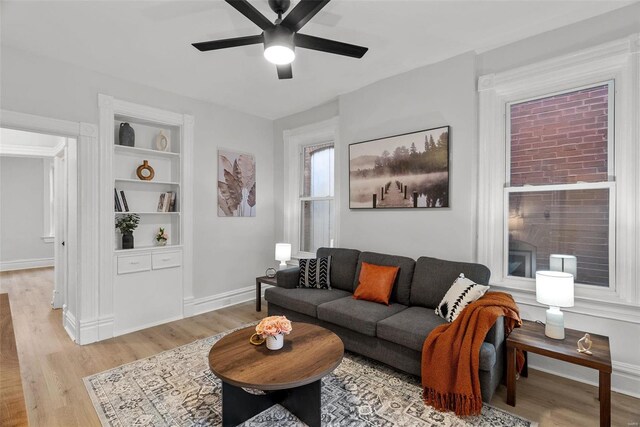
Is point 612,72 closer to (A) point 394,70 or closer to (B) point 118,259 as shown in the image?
(A) point 394,70

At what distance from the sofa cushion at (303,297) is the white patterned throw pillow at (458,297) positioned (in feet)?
3.31

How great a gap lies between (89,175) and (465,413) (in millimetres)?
3923

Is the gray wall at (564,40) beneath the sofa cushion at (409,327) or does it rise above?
above

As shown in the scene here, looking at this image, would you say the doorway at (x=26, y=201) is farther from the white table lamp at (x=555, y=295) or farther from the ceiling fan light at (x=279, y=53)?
the white table lamp at (x=555, y=295)

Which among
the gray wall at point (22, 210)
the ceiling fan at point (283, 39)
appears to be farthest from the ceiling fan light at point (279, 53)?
the gray wall at point (22, 210)

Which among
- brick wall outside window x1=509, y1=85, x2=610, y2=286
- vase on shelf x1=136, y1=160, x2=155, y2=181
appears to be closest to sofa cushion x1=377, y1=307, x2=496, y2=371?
brick wall outside window x1=509, y1=85, x2=610, y2=286

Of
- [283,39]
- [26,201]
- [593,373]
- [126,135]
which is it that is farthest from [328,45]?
[26,201]

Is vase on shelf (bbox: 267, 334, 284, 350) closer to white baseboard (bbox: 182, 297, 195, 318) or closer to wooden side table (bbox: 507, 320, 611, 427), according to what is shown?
wooden side table (bbox: 507, 320, 611, 427)

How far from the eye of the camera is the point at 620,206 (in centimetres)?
232

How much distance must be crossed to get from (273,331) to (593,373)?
2.47 meters

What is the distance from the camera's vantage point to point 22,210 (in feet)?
24.1

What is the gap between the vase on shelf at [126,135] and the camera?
358cm

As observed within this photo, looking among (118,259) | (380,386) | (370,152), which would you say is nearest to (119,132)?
(118,259)

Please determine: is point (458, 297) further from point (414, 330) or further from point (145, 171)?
point (145, 171)
